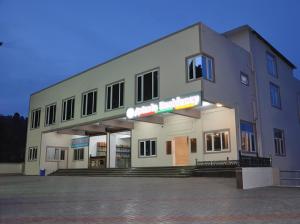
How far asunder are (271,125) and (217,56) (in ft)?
23.1

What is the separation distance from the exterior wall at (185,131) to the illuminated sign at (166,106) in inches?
130

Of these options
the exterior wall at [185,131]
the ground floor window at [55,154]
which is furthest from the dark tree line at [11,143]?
the exterior wall at [185,131]

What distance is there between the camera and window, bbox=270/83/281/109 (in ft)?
79.0

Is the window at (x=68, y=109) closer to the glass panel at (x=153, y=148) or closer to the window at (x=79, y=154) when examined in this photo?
the window at (x=79, y=154)

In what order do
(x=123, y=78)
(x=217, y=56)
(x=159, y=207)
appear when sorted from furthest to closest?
1. (x=123, y=78)
2. (x=217, y=56)
3. (x=159, y=207)

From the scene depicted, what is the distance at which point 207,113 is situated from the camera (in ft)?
70.5

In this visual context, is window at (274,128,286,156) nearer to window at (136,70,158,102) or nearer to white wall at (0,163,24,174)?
window at (136,70,158,102)

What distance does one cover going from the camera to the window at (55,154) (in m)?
30.1

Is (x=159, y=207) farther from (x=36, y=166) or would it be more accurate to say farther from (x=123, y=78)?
(x=36, y=166)

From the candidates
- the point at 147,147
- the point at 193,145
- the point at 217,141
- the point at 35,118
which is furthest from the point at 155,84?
the point at 35,118

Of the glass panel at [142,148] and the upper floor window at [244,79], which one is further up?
the upper floor window at [244,79]

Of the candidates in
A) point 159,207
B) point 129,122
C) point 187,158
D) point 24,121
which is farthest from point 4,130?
point 159,207

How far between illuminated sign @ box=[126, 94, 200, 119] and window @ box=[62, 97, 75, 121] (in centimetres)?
806

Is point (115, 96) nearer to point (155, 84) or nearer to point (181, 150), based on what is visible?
point (155, 84)
